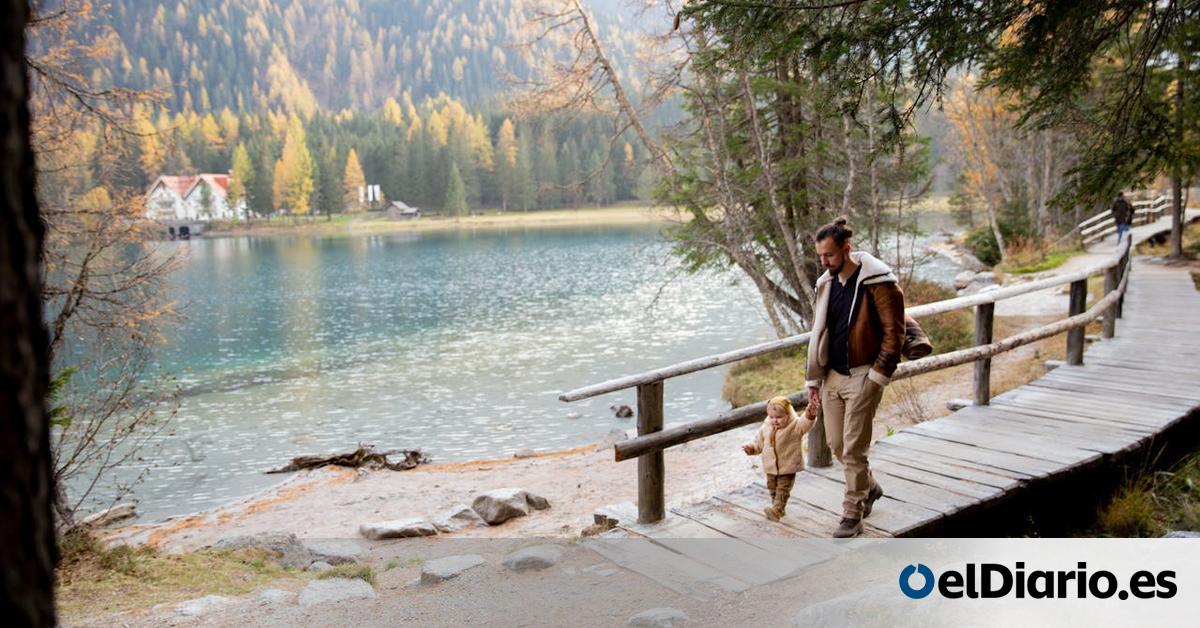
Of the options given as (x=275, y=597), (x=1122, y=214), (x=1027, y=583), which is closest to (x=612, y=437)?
(x=275, y=597)

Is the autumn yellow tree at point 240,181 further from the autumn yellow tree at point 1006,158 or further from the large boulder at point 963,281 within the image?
the large boulder at point 963,281

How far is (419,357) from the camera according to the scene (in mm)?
25734

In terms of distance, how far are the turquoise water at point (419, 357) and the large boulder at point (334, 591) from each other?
7.59 meters

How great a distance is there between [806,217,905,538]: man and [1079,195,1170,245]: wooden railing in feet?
89.6

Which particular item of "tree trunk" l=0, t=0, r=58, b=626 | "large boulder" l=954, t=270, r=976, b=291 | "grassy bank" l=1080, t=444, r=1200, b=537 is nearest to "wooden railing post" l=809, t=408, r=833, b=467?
"grassy bank" l=1080, t=444, r=1200, b=537

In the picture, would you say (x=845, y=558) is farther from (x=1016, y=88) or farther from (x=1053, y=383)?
(x=1053, y=383)

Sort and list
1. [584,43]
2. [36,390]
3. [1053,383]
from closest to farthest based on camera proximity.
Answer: [36,390]
[1053,383]
[584,43]

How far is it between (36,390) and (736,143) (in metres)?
16.9

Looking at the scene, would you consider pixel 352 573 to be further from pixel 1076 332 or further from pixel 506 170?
pixel 506 170

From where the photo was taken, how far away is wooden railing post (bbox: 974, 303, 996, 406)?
8078 millimetres

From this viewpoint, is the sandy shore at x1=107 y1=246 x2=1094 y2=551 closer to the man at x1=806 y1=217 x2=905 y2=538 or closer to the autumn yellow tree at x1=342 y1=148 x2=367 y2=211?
the man at x1=806 y1=217 x2=905 y2=538

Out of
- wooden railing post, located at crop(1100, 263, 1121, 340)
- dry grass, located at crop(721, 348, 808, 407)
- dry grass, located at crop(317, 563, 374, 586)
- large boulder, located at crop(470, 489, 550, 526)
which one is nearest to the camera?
dry grass, located at crop(317, 563, 374, 586)

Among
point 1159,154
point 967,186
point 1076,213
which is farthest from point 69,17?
point 967,186

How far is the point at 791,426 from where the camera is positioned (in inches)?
216
